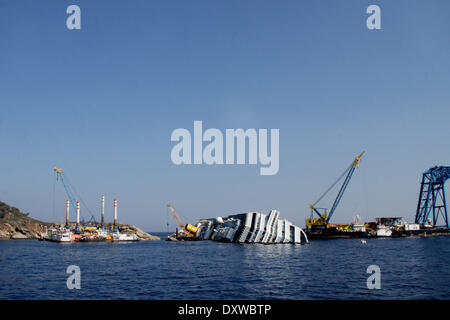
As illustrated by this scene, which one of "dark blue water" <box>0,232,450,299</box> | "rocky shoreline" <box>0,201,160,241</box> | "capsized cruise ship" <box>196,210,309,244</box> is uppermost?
"dark blue water" <box>0,232,450,299</box>

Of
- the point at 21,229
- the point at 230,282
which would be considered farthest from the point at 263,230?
the point at 21,229

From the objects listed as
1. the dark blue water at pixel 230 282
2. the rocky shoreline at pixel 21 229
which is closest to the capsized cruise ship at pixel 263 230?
the dark blue water at pixel 230 282

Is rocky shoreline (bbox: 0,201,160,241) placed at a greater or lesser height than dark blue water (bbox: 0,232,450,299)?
lesser

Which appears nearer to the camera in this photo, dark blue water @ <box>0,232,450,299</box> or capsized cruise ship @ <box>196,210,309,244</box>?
dark blue water @ <box>0,232,450,299</box>

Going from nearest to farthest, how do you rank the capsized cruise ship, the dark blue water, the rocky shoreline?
the dark blue water, the capsized cruise ship, the rocky shoreline

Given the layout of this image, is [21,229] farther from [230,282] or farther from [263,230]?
[230,282]

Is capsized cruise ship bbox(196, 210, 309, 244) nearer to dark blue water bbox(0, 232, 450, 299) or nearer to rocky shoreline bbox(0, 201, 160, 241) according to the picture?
dark blue water bbox(0, 232, 450, 299)

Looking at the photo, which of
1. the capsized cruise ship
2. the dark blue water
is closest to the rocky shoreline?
the capsized cruise ship

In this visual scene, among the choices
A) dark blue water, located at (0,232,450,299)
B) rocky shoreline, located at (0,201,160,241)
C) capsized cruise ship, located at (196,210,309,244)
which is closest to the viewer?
dark blue water, located at (0,232,450,299)

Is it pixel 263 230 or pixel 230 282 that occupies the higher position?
pixel 230 282
